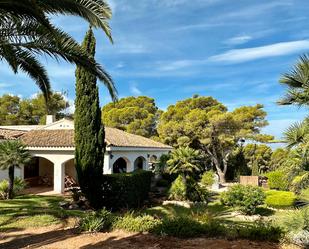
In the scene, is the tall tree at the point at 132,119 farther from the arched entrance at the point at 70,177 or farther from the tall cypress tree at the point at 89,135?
the tall cypress tree at the point at 89,135

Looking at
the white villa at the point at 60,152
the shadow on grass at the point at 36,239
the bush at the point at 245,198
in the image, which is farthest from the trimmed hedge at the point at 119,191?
the shadow on grass at the point at 36,239

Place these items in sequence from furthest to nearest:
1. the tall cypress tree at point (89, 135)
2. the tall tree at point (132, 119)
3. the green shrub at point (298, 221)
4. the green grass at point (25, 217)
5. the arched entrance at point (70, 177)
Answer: the tall tree at point (132, 119) → the arched entrance at point (70, 177) → the tall cypress tree at point (89, 135) → the green grass at point (25, 217) → the green shrub at point (298, 221)

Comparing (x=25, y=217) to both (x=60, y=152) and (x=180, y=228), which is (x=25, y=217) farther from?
(x=60, y=152)

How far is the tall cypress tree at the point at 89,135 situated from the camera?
54.4 ft

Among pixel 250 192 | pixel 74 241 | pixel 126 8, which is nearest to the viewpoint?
pixel 74 241

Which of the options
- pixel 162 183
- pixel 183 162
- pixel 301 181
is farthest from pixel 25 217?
pixel 162 183

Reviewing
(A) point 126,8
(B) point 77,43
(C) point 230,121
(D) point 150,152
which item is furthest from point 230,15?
(C) point 230,121

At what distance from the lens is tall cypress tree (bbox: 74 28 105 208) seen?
16578 mm

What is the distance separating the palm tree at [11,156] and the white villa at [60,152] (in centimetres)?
428

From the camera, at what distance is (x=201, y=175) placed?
32.6 m

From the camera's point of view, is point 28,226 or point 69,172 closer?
point 28,226

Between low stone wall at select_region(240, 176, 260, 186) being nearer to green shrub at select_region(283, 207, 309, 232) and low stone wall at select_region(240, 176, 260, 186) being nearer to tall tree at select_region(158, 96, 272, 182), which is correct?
tall tree at select_region(158, 96, 272, 182)

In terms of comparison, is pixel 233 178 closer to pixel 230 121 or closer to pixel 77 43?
pixel 230 121

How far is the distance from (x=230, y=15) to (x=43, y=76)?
6938 millimetres
